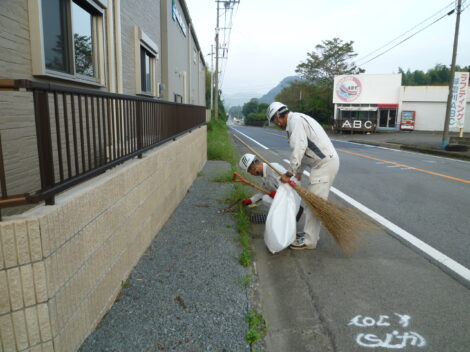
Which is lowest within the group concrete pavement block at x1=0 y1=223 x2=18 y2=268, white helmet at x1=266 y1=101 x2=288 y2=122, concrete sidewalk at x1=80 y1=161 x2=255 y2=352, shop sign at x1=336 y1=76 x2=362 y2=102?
concrete sidewalk at x1=80 y1=161 x2=255 y2=352

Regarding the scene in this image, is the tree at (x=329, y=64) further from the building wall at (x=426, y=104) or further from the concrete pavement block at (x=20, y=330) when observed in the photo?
the concrete pavement block at (x=20, y=330)

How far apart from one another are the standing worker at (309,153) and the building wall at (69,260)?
1675 millimetres

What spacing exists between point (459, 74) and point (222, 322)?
22.1m

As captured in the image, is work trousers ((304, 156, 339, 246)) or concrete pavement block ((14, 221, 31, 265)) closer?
concrete pavement block ((14, 221, 31, 265))

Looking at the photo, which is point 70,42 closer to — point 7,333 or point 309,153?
point 309,153

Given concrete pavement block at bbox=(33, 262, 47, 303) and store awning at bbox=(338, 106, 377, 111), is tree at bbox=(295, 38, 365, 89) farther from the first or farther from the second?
concrete pavement block at bbox=(33, 262, 47, 303)

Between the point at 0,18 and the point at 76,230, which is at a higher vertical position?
the point at 0,18

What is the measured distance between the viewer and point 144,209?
3908 mm

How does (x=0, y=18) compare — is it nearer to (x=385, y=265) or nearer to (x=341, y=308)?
(x=341, y=308)

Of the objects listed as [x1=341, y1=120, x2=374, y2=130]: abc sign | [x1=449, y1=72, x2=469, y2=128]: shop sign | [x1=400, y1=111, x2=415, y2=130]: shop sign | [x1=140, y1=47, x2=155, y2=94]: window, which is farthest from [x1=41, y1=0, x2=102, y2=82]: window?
[x1=400, y1=111, x2=415, y2=130]: shop sign

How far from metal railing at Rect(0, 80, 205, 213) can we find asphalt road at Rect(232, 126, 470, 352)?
1809mm

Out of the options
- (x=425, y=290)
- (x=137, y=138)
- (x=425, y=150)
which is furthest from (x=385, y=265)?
(x=425, y=150)

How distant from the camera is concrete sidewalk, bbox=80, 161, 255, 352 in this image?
2.50 m

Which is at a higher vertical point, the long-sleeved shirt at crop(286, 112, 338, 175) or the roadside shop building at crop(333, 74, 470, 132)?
the roadside shop building at crop(333, 74, 470, 132)
